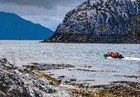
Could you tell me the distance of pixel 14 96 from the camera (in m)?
17.4

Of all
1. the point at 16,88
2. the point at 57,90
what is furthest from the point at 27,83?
the point at 57,90

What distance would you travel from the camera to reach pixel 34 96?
1795 centimetres

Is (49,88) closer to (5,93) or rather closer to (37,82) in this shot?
(37,82)

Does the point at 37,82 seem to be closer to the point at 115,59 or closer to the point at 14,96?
the point at 14,96

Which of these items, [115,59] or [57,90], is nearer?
[57,90]

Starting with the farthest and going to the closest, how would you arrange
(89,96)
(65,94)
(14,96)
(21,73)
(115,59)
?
(115,59)
(89,96)
(65,94)
(21,73)
(14,96)

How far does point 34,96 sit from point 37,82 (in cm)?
155

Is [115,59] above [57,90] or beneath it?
beneath

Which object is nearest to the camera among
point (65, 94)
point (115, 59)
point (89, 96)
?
point (65, 94)

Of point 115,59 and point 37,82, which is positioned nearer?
point 37,82

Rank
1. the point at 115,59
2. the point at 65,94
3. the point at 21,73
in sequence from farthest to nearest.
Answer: the point at 115,59 < the point at 65,94 < the point at 21,73

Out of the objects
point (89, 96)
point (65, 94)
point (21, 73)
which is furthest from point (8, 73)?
point (89, 96)

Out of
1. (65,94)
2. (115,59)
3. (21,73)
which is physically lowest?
(115,59)

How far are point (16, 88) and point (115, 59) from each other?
124m
